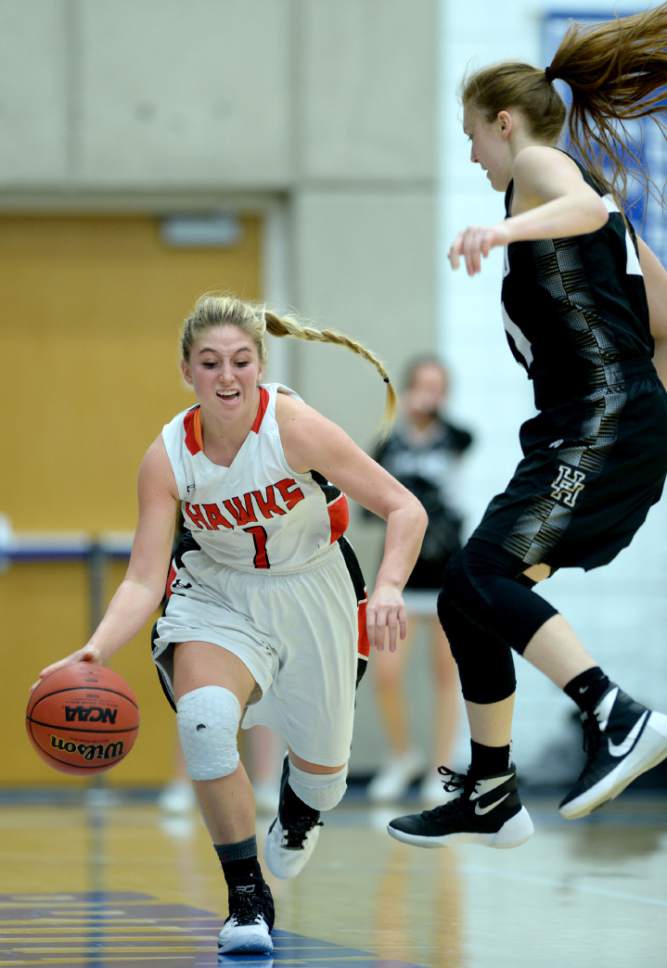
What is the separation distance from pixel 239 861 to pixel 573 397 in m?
1.46

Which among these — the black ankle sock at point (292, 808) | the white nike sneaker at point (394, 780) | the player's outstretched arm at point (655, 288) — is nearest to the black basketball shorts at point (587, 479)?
the player's outstretched arm at point (655, 288)

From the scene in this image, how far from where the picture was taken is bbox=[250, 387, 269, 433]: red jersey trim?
4527mm

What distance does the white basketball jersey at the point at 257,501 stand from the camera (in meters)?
4.49

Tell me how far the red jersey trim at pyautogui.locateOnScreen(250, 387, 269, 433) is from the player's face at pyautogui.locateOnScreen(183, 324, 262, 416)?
91mm

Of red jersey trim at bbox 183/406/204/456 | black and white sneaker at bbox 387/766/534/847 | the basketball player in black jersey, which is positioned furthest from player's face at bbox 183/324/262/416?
black and white sneaker at bbox 387/766/534/847

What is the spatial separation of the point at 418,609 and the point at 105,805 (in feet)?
5.94

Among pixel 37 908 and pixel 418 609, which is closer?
pixel 37 908

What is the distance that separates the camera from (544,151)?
13.0ft

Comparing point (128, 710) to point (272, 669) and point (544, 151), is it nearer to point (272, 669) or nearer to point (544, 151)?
point (272, 669)

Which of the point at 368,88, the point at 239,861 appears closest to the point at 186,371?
A: the point at 239,861

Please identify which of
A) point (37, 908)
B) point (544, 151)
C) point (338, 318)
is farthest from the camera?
point (338, 318)

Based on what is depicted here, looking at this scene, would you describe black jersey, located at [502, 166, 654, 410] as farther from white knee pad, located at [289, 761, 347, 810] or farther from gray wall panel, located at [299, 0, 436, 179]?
gray wall panel, located at [299, 0, 436, 179]

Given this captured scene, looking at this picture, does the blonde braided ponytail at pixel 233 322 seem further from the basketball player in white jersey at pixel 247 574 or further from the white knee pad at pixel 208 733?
the white knee pad at pixel 208 733

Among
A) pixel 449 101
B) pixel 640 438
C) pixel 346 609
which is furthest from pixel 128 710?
pixel 449 101
